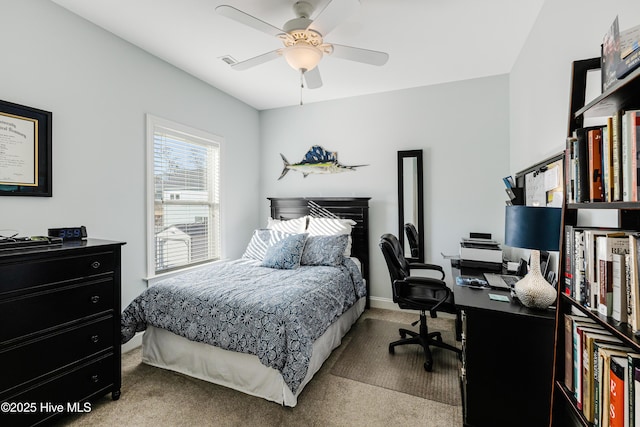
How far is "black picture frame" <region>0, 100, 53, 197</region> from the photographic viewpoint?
75.2 inches

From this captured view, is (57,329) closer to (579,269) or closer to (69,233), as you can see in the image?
(69,233)

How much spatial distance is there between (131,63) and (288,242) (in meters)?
2.25

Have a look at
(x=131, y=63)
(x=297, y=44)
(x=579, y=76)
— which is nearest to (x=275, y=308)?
(x=297, y=44)

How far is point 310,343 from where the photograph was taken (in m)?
1.95

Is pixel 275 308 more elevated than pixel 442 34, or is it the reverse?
pixel 442 34

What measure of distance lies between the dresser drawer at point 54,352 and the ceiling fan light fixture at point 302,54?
2194mm

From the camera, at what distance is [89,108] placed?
2383 mm

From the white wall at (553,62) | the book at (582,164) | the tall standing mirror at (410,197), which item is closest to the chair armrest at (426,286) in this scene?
the tall standing mirror at (410,197)

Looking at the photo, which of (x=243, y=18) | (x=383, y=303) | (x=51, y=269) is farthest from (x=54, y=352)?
(x=383, y=303)

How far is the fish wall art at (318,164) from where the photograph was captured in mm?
3951

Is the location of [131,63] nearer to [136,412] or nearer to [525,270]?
[136,412]

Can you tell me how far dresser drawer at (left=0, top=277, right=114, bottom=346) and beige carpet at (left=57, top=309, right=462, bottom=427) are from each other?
0.65 m

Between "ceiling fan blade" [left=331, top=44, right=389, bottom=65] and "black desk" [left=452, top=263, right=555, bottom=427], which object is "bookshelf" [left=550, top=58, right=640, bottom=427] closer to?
"black desk" [left=452, top=263, right=555, bottom=427]

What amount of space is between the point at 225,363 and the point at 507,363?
181 centimetres
